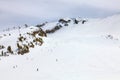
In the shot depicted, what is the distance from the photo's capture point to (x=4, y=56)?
87.3ft

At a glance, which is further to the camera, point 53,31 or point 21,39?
point 53,31

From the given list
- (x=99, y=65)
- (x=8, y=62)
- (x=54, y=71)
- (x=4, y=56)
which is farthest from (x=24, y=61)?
(x=99, y=65)

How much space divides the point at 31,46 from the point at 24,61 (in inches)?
240

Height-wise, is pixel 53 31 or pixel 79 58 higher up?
pixel 79 58

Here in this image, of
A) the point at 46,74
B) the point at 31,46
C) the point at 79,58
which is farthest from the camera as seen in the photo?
the point at 31,46

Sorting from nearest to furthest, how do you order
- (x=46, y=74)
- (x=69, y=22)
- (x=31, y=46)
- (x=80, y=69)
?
(x=46, y=74) < (x=80, y=69) < (x=31, y=46) < (x=69, y=22)

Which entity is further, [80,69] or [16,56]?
[16,56]

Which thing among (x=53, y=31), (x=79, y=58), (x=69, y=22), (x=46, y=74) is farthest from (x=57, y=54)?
(x=69, y=22)

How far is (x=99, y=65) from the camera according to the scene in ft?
70.5

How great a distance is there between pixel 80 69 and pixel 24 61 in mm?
6593

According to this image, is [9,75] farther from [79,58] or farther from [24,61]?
[79,58]

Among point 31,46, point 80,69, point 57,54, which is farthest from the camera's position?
point 31,46

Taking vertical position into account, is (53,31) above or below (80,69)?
below

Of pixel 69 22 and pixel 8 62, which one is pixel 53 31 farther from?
pixel 8 62
